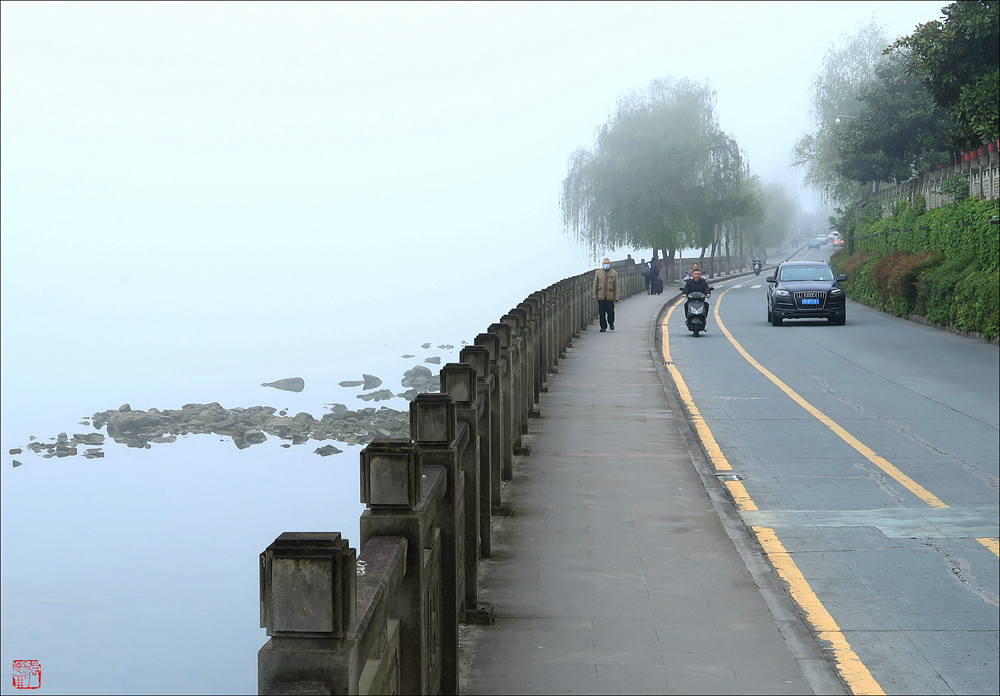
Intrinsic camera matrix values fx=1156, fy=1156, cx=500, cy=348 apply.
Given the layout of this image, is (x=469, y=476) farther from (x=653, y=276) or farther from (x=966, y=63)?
(x=653, y=276)

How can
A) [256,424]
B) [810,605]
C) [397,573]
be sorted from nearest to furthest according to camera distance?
[397,573] → [810,605] → [256,424]

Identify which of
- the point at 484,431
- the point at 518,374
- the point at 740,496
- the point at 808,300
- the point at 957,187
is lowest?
the point at 740,496

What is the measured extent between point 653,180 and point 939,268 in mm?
32808

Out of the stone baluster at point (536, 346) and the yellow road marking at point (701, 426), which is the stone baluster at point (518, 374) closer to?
the stone baluster at point (536, 346)

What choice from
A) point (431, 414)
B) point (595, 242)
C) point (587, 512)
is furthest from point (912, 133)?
point (431, 414)

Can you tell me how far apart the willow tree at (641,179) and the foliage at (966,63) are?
1266 inches

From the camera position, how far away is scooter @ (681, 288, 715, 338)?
27688mm

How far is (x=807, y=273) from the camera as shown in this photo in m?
32.0

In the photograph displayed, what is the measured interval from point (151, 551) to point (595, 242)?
38673mm

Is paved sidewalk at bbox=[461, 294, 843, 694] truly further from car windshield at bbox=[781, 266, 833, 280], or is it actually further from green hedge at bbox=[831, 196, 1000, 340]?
car windshield at bbox=[781, 266, 833, 280]

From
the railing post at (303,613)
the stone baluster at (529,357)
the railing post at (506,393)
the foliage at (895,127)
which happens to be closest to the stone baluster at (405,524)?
the railing post at (303,613)

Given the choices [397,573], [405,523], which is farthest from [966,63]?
[397,573]

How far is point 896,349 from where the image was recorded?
24.0 metres

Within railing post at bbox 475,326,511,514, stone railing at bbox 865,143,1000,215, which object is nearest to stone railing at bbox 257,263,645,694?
railing post at bbox 475,326,511,514
